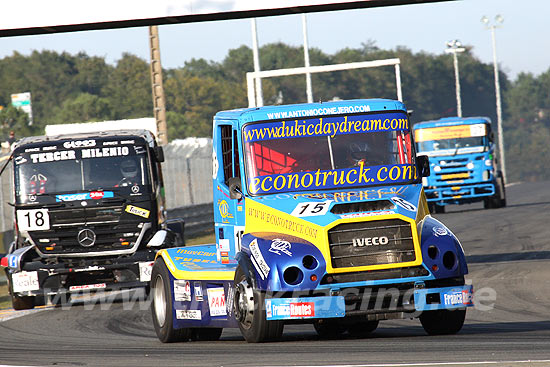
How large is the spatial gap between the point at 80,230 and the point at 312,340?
7.05 m

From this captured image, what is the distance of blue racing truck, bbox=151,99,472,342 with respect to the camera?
373 inches

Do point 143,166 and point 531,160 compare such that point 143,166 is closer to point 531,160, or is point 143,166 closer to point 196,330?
point 196,330

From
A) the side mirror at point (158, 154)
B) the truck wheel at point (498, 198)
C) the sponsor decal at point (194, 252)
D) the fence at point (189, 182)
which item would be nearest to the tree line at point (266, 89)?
the fence at point (189, 182)

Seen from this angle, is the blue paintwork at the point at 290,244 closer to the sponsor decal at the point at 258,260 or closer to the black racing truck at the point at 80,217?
the sponsor decal at the point at 258,260

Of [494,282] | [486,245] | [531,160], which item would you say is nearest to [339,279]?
[494,282]

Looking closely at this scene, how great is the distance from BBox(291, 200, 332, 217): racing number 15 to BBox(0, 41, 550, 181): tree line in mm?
72109

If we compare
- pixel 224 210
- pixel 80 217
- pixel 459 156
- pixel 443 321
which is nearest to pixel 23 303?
pixel 80 217

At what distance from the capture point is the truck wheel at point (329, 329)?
35.0ft

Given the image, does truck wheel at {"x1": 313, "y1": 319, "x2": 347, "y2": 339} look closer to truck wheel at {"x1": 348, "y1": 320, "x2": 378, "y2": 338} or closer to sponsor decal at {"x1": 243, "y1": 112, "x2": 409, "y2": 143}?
truck wheel at {"x1": 348, "y1": 320, "x2": 378, "y2": 338}

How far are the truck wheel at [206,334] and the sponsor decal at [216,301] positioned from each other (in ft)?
2.44

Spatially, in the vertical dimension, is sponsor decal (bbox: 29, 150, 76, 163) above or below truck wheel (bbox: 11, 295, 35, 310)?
above

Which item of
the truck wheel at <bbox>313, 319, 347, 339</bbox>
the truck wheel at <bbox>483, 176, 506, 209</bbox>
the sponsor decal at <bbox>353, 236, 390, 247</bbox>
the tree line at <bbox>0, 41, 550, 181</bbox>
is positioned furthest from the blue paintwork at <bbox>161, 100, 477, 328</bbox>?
the tree line at <bbox>0, 41, 550, 181</bbox>

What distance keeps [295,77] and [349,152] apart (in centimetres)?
10892

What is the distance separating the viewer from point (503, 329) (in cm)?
1072
